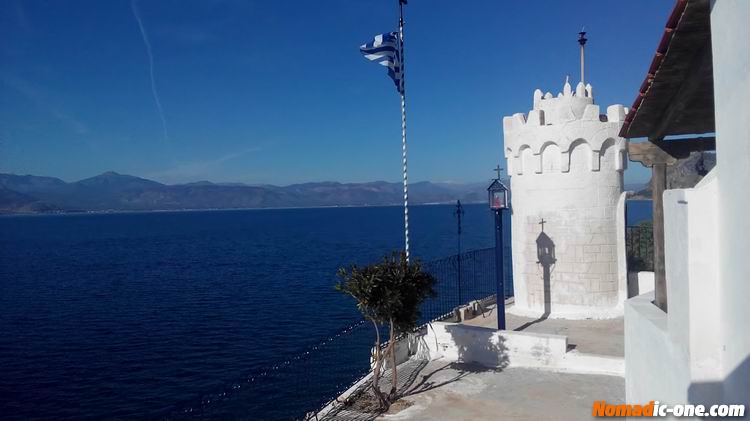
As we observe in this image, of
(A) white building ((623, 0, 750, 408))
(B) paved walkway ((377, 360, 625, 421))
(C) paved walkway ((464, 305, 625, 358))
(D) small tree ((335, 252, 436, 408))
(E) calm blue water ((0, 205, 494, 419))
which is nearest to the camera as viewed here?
(A) white building ((623, 0, 750, 408))

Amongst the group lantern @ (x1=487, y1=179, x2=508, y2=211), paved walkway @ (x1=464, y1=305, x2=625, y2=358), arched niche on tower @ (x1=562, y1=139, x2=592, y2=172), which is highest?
arched niche on tower @ (x1=562, y1=139, x2=592, y2=172)

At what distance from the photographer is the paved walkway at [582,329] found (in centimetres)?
1384

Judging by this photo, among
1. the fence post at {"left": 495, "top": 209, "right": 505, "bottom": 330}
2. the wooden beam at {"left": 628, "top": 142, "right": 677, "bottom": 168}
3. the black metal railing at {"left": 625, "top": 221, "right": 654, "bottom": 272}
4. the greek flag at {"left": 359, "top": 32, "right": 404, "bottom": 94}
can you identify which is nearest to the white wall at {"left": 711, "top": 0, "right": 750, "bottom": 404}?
the wooden beam at {"left": 628, "top": 142, "right": 677, "bottom": 168}

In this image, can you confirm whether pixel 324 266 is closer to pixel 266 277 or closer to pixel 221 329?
pixel 266 277

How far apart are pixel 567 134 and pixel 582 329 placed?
20.3ft

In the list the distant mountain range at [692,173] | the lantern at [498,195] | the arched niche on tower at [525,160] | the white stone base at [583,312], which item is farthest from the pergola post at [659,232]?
the white stone base at [583,312]

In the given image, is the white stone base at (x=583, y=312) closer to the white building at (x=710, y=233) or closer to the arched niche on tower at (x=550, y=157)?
the arched niche on tower at (x=550, y=157)

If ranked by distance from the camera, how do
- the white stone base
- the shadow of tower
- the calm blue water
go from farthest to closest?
the calm blue water → the shadow of tower → the white stone base

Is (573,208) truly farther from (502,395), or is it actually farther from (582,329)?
(502,395)

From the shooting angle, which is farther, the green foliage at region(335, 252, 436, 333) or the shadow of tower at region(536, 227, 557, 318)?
the shadow of tower at region(536, 227, 557, 318)

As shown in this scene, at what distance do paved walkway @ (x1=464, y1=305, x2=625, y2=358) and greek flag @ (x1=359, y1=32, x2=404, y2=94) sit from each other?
828 cm

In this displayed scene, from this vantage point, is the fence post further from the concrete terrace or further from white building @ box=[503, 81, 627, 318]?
white building @ box=[503, 81, 627, 318]

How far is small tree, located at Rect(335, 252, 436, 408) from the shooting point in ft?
37.0

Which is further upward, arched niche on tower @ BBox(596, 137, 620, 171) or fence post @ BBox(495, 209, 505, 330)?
arched niche on tower @ BBox(596, 137, 620, 171)
